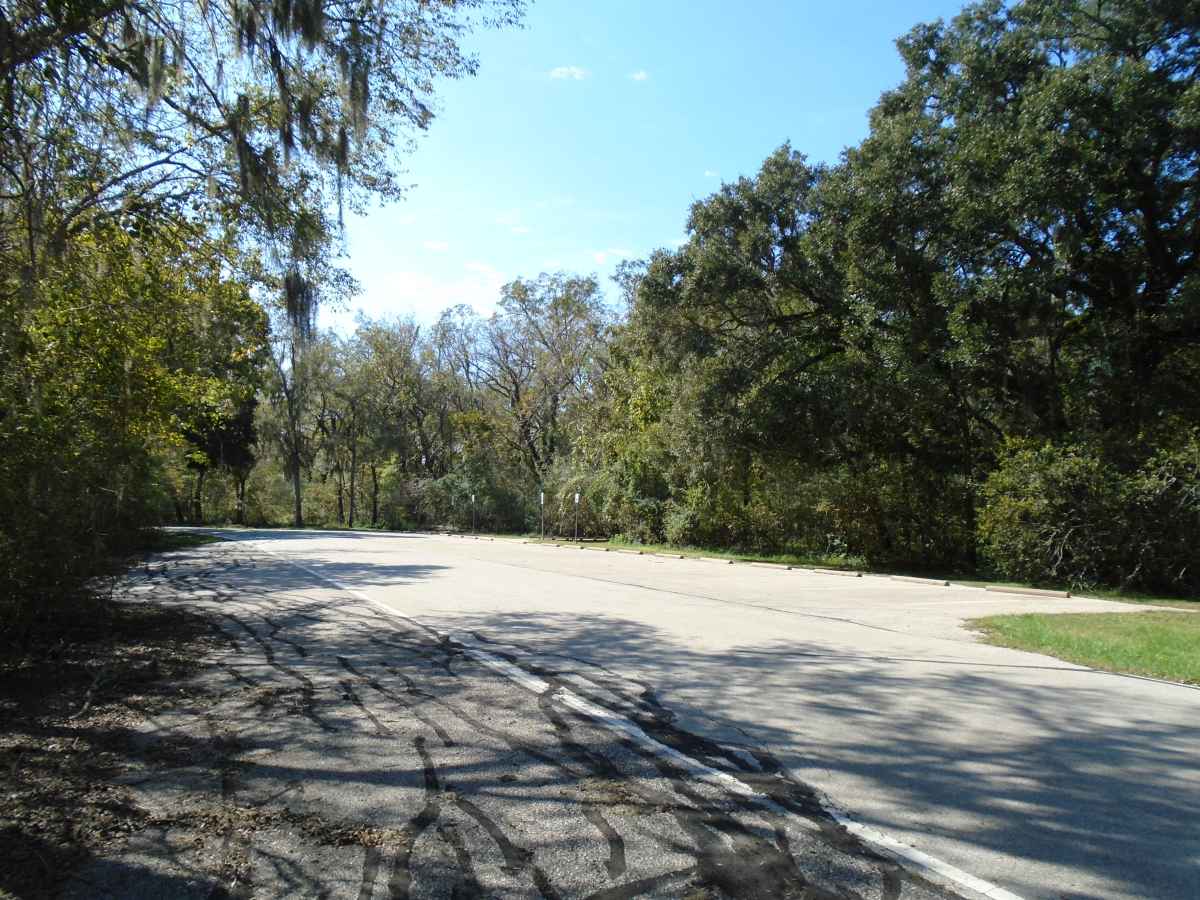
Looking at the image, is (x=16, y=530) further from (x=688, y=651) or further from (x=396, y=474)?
(x=396, y=474)

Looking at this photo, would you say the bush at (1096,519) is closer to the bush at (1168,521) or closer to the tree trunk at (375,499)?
the bush at (1168,521)

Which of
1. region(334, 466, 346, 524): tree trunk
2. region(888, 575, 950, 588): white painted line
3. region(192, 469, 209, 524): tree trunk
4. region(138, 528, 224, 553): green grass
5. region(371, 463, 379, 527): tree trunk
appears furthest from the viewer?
region(334, 466, 346, 524): tree trunk

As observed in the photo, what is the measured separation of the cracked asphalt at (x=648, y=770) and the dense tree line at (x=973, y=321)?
919cm

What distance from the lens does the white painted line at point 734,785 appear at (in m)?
3.52

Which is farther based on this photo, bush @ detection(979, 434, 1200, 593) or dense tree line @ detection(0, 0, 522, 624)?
bush @ detection(979, 434, 1200, 593)

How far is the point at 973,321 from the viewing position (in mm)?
18031

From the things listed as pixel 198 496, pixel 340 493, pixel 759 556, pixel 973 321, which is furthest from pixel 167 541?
pixel 340 493

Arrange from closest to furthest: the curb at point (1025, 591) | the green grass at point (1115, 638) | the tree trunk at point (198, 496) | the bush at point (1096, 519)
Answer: the green grass at point (1115, 638), the curb at point (1025, 591), the bush at point (1096, 519), the tree trunk at point (198, 496)

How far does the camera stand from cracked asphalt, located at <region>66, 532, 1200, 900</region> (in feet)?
11.9

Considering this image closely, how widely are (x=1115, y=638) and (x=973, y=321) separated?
10.0 meters

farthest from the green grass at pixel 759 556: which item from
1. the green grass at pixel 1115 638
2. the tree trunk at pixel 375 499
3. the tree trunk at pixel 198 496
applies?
the tree trunk at pixel 375 499

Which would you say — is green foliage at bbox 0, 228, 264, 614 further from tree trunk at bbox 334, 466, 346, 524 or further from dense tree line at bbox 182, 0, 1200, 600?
tree trunk at bbox 334, 466, 346, 524

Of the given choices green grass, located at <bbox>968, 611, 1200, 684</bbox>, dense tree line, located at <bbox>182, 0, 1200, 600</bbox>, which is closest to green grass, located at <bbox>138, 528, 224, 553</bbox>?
green grass, located at <bbox>968, 611, 1200, 684</bbox>

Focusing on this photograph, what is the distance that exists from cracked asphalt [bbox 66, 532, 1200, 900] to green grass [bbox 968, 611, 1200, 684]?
56cm
